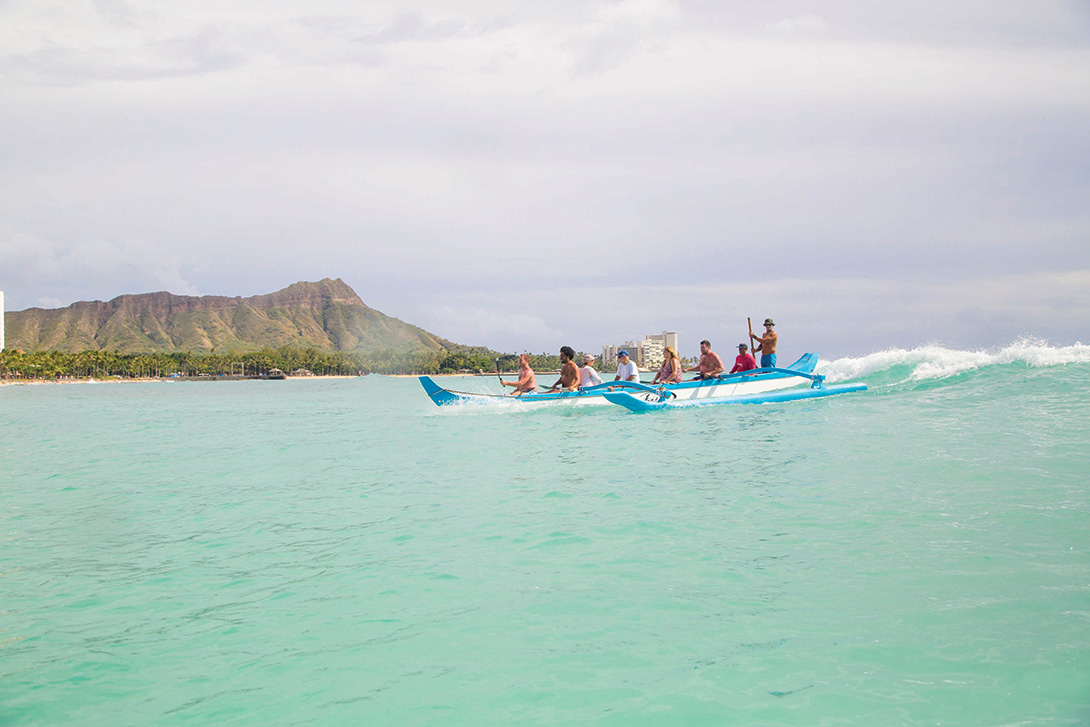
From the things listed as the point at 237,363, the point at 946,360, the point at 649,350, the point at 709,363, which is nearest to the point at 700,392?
the point at 709,363

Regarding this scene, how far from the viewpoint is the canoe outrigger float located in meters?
A: 21.5

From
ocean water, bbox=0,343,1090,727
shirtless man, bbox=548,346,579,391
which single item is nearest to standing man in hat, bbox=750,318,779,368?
shirtless man, bbox=548,346,579,391

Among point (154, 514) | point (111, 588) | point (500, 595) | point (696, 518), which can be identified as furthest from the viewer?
point (154, 514)

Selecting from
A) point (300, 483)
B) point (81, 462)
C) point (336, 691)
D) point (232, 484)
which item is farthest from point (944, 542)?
point (81, 462)

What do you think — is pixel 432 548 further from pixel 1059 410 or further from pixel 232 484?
pixel 1059 410

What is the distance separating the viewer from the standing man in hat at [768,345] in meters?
24.2

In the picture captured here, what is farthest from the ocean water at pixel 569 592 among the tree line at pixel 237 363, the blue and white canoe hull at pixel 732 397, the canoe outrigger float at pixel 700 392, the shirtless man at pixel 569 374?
the tree line at pixel 237 363

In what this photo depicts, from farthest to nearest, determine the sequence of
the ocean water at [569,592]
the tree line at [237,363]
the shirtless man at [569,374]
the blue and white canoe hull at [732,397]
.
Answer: the tree line at [237,363], the shirtless man at [569,374], the blue and white canoe hull at [732,397], the ocean water at [569,592]

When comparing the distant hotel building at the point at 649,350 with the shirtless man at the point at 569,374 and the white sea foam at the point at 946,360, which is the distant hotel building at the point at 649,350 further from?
the shirtless man at the point at 569,374

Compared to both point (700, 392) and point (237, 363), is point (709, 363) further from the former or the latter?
point (237, 363)

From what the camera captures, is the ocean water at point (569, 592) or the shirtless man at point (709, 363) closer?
the ocean water at point (569, 592)

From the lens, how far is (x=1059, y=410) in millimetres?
17281

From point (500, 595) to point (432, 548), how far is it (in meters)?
1.69

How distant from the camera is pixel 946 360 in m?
31.3
